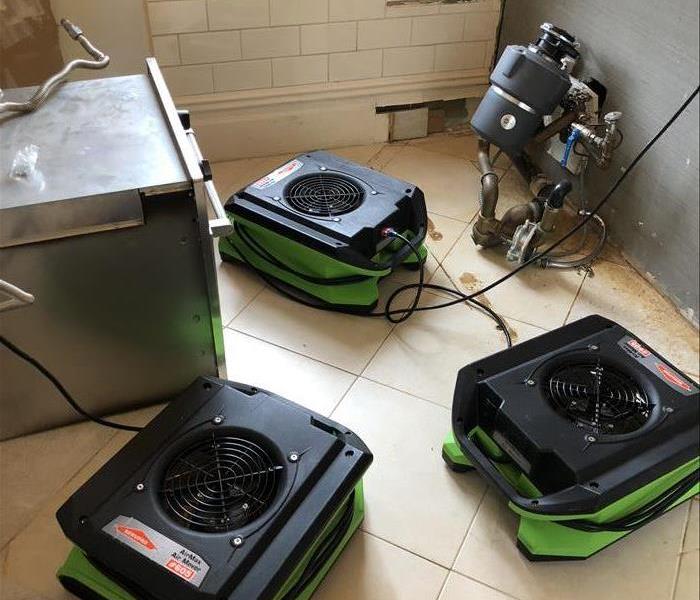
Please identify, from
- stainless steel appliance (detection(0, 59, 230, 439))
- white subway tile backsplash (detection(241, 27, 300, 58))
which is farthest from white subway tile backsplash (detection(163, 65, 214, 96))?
stainless steel appliance (detection(0, 59, 230, 439))

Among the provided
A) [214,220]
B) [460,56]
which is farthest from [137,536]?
[460,56]

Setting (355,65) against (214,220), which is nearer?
(214,220)

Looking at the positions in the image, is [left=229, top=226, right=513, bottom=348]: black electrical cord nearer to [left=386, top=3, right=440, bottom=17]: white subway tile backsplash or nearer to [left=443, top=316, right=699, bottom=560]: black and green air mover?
[left=443, top=316, right=699, bottom=560]: black and green air mover

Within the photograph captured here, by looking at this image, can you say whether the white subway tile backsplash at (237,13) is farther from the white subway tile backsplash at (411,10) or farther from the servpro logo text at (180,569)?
the servpro logo text at (180,569)

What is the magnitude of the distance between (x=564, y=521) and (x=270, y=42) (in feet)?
4.65

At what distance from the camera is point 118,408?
1289 mm

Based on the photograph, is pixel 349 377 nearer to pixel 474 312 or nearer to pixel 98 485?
pixel 474 312

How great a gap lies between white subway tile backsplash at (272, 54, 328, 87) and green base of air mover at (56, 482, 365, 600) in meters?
1.27

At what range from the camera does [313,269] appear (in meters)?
1.50

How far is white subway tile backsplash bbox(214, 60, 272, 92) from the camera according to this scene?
73.9 inches

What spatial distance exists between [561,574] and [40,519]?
835 millimetres

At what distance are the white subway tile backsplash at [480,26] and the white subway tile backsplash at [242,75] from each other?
1.91 feet

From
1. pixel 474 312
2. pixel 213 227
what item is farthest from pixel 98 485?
pixel 474 312

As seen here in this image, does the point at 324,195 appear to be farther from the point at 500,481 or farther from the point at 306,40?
the point at 500,481
